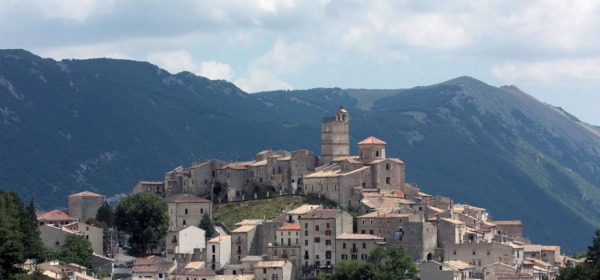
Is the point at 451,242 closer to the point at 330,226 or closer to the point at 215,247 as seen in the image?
the point at 330,226

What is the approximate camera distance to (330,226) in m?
116

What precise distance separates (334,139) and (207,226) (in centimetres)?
1613

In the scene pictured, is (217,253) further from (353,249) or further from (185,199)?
(185,199)

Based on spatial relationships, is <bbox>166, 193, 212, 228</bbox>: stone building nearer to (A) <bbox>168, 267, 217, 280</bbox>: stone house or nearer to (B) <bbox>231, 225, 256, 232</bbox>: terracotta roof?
(B) <bbox>231, 225, 256, 232</bbox>: terracotta roof

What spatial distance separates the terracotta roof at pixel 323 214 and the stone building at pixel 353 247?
1708mm

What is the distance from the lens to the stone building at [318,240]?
381 ft

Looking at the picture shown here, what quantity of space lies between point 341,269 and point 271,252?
682 centimetres

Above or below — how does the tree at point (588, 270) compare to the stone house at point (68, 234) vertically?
below

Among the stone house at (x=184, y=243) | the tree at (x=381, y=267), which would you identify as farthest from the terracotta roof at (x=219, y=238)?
the tree at (x=381, y=267)

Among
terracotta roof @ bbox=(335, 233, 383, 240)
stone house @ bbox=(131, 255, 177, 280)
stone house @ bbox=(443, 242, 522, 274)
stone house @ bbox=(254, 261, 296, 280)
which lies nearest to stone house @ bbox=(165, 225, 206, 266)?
stone house @ bbox=(131, 255, 177, 280)

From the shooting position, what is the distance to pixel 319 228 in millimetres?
116188

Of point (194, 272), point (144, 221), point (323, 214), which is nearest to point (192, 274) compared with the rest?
point (194, 272)

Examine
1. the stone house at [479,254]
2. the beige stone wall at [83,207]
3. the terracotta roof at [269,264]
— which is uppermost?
the beige stone wall at [83,207]

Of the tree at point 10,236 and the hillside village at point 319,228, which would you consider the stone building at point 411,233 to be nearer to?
the hillside village at point 319,228
